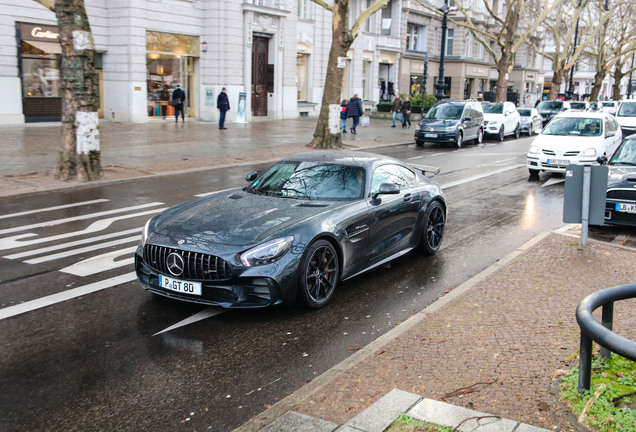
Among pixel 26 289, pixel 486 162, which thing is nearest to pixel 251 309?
pixel 26 289

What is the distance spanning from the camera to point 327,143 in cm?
2267

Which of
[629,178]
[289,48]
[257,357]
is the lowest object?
[257,357]

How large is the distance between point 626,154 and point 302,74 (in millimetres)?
30191

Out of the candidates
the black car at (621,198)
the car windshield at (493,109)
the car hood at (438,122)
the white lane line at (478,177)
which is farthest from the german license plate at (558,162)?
the car windshield at (493,109)

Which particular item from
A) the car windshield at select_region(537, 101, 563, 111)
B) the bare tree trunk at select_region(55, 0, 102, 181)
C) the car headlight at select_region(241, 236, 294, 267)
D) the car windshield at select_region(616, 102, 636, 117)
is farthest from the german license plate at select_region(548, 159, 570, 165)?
the car windshield at select_region(537, 101, 563, 111)

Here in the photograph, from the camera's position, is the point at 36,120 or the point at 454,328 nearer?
the point at 454,328

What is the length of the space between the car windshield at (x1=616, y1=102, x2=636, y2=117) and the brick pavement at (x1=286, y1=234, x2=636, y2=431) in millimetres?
22539

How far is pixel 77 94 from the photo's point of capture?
46.0 ft

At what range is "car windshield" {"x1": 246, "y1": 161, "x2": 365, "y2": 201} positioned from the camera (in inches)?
282

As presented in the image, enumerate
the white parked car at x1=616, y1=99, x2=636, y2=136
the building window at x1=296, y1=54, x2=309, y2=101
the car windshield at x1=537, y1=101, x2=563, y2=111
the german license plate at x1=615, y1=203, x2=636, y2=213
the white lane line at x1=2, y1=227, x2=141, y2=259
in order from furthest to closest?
the car windshield at x1=537, y1=101, x2=563, y2=111 → the building window at x1=296, y1=54, x2=309, y2=101 → the white parked car at x1=616, y1=99, x2=636, y2=136 → the german license plate at x1=615, y1=203, x2=636, y2=213 → the white lane line at x1=2, y1=227, x2=141, y2=259

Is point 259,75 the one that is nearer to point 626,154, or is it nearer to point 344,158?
point 626,154

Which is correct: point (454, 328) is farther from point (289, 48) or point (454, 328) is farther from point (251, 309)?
point (289, 48)

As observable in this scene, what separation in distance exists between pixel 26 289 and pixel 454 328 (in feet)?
14.9

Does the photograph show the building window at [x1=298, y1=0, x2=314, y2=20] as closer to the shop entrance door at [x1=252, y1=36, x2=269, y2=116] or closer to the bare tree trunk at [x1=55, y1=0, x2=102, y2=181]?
the shop entrance door at [x1=252, y1=36, x2=269, y2=116]
